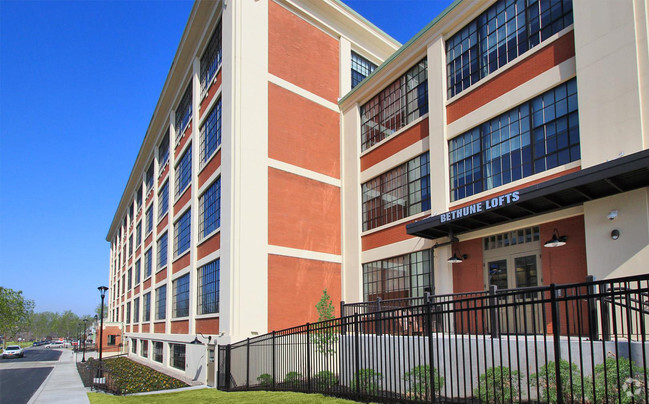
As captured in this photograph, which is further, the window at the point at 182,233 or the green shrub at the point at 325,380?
the window at the point at 182,233

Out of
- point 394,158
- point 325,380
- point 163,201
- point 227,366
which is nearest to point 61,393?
point 227,366

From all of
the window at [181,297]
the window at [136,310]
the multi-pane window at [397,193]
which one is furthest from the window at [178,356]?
the window at [136,310]

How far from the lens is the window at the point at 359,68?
28.8 metres

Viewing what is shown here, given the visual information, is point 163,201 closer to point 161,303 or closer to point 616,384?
point 161,303

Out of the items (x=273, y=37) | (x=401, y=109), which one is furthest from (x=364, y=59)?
(x=401, y=109)

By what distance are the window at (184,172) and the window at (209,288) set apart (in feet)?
25.2

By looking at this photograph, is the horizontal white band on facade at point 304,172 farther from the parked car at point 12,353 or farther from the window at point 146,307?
the parked car at point 12,353

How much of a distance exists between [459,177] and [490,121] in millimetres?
2253

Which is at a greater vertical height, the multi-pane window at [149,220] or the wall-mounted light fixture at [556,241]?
the multi-pane window at [149,220]

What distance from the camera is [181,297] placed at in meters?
30.5

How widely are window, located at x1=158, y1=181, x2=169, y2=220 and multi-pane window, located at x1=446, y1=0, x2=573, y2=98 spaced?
26.2m

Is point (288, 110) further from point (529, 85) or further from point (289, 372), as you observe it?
point (289, 372)

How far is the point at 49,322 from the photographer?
19750cm

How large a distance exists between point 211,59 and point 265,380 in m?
18.9
